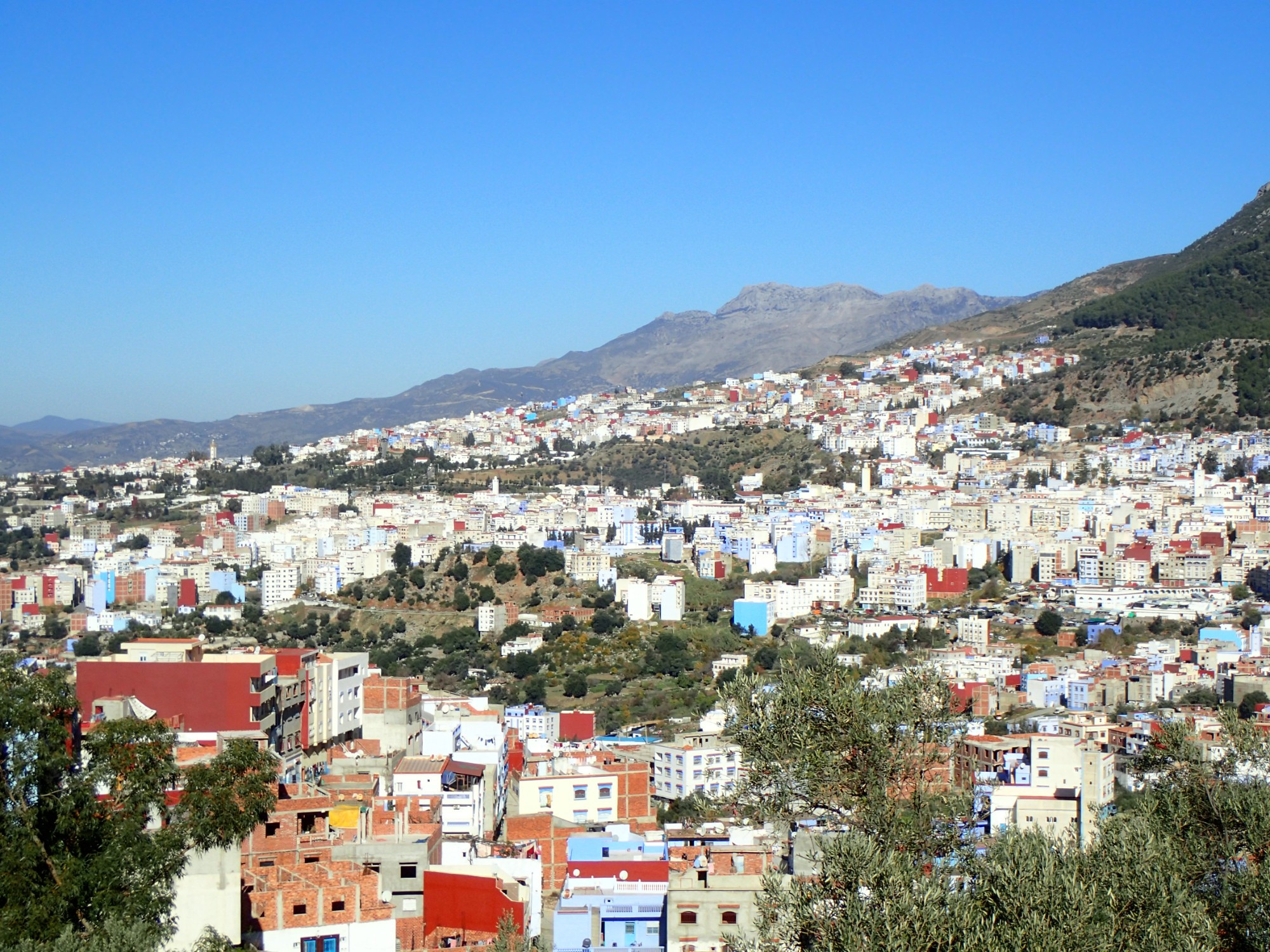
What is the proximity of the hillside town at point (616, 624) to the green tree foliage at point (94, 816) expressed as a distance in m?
0.38

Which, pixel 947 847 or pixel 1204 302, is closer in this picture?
pixel 947 847

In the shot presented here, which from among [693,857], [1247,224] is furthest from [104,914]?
[1247,224]

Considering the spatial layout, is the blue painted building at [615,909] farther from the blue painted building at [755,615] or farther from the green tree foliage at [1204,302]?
the green tree foliage at [1204,302]

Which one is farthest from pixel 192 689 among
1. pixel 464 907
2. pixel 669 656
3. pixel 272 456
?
pixel 272 456

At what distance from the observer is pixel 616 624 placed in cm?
3656

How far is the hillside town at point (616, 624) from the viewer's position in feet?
34.3

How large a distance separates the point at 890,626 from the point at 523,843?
21721 mm

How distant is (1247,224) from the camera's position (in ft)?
228

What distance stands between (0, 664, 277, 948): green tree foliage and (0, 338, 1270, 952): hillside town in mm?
376

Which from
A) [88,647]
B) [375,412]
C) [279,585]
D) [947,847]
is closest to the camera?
[947,847]

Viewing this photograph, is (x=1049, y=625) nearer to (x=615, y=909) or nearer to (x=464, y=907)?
(x=615, y=909)

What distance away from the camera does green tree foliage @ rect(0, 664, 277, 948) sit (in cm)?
771

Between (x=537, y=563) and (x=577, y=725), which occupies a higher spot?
(x=537, y=563)

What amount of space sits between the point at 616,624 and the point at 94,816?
93.1 ft
